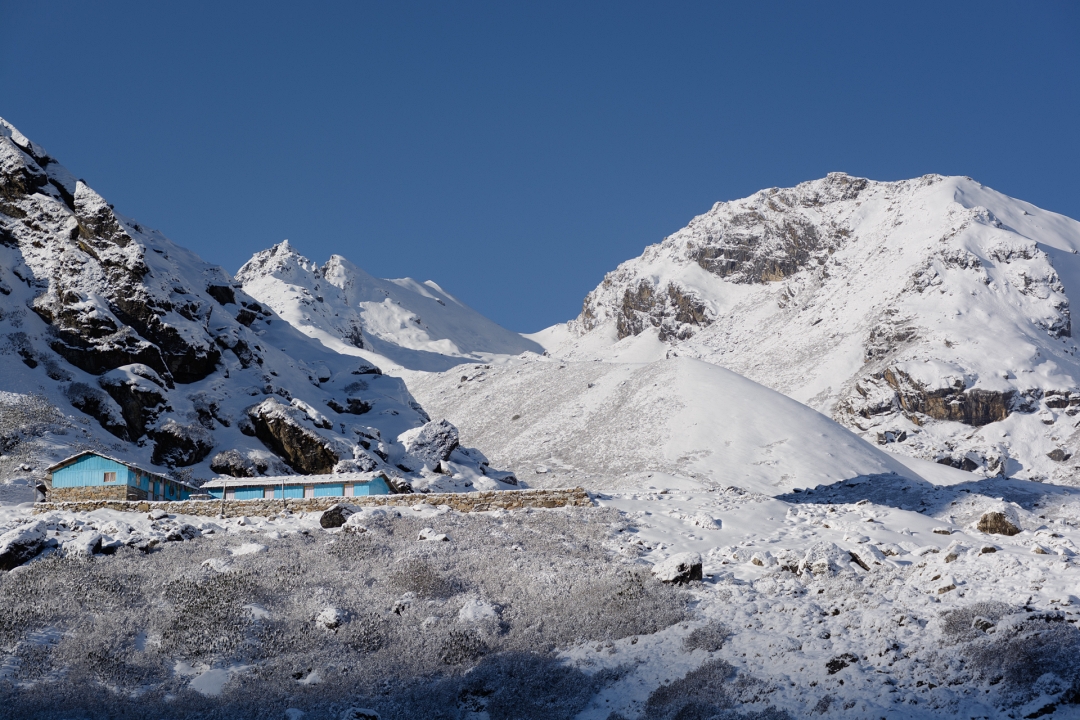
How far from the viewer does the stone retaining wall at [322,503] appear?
30.3 m

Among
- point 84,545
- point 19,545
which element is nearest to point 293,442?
point 84,545

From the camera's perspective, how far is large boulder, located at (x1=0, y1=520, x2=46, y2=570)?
23.0 metres

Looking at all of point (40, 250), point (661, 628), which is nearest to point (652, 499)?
point (661, 628)

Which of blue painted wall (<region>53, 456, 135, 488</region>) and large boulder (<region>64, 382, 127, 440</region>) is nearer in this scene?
blue painted wall (<region>53, 456, 135, 488</region>)

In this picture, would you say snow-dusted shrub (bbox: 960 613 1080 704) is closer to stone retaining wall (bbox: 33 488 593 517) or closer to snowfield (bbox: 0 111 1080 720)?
snowfield (bbox: 0 111 1080 720)

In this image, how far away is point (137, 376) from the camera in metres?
49.1

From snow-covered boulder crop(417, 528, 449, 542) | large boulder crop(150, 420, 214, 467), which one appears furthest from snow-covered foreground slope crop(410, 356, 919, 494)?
snow-covered boulder crop(417, 528, 449, 542)

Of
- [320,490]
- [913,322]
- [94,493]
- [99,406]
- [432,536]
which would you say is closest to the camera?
[432,536]

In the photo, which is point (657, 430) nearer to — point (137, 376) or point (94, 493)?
point (137, 376)

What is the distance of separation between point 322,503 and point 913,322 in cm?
11342

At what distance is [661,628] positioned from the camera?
1973 centimetres

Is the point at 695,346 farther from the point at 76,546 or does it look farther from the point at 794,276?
the point at 76,546

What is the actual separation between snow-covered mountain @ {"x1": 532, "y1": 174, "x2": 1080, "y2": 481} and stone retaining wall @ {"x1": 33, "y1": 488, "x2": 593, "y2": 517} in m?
72.0

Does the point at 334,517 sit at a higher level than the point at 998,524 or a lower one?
higher
